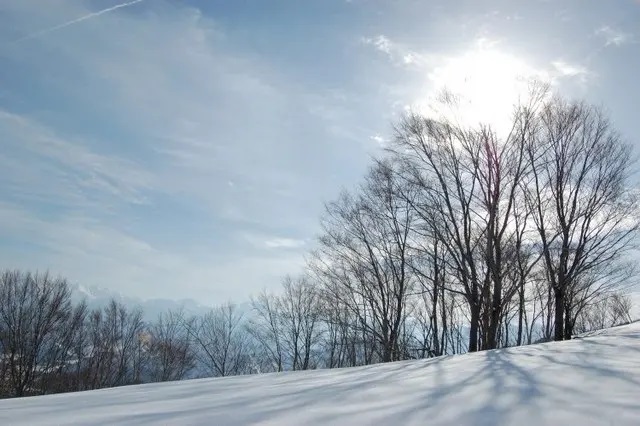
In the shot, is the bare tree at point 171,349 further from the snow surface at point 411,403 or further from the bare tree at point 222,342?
the snow surface at point 411,403

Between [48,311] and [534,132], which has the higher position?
[534,132]

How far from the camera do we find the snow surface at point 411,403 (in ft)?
7.19

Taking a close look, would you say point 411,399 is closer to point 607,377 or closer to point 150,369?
point 607,377

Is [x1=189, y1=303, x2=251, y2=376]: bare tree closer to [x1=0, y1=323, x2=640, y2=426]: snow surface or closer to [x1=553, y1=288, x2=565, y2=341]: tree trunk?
[x1=553, y1=288, x2=565, y2=341]: tree trunk

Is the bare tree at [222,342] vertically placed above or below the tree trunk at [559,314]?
below

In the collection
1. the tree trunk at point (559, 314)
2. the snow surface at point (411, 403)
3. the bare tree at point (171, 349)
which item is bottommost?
the bare tree at point (171, 349)

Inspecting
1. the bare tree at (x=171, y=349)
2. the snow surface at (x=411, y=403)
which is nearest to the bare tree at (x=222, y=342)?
the bare tree at (x=171, y=349)

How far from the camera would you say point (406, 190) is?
15.5m

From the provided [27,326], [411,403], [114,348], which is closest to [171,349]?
[114,348]

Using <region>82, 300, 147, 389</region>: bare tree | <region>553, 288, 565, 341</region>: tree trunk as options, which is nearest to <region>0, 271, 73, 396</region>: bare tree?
<region>82, 300, 147, 389</region>: bare tree

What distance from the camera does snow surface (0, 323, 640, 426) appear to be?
2.19 metres

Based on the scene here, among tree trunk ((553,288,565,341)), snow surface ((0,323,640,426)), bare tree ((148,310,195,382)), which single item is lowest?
bare tree ((148,310,195,382))

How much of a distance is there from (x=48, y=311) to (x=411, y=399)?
41.5 metres

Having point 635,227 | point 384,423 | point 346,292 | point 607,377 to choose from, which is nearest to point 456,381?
point 607,377
